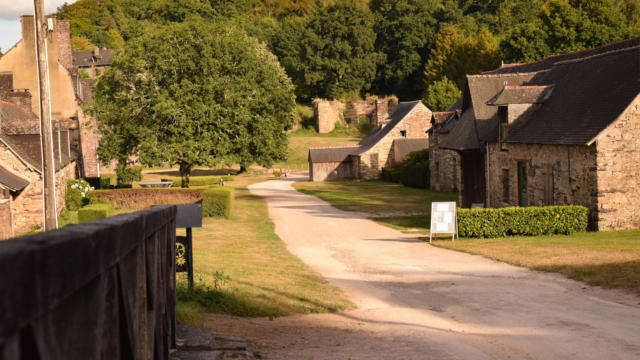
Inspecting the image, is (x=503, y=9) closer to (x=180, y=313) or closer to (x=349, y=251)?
(x=349, y=251)

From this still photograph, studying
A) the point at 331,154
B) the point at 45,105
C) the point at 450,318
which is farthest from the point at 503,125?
the point at 331,154

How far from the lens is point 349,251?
66.1 ft

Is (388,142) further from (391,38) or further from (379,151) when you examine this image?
(391,38)

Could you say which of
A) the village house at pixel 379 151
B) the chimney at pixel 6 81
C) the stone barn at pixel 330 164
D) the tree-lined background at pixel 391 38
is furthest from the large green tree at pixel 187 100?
the tree-lined background at pixel 391 38

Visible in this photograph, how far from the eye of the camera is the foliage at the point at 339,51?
93875 millimetres

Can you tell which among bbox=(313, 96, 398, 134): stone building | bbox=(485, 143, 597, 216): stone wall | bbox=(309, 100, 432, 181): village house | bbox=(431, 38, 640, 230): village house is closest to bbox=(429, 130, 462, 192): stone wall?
bbox=(431, 38, 640, 230): village house

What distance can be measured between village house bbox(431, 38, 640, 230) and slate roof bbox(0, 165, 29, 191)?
68.9ft

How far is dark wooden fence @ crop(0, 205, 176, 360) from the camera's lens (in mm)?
1266

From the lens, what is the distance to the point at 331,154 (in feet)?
212

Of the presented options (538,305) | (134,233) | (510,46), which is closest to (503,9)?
(510,46)

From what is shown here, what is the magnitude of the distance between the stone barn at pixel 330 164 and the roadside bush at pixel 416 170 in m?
11.9

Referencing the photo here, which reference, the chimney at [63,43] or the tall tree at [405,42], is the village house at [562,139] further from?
the tall tree at [405,42]

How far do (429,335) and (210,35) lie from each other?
2898 centimetres

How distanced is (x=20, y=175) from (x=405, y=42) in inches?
2978
